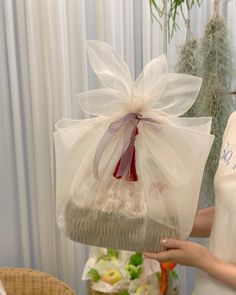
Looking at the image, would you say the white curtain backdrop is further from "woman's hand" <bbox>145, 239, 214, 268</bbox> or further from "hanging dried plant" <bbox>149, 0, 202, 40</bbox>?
"woman's hand" <bbox>145, 239, 214, 268</bbox>

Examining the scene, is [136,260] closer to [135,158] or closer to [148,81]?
[135,158]

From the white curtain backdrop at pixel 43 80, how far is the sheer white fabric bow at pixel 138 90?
2.32ft

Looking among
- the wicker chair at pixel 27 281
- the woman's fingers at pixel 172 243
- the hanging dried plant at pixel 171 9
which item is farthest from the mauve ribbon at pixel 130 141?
the wicker chair at pixel 27 281

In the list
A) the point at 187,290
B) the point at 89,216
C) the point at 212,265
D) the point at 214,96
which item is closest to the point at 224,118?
the point at 214,96

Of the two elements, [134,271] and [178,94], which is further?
[134,271]

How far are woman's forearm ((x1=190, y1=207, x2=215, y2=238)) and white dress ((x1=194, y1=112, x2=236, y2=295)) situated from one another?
122 mm

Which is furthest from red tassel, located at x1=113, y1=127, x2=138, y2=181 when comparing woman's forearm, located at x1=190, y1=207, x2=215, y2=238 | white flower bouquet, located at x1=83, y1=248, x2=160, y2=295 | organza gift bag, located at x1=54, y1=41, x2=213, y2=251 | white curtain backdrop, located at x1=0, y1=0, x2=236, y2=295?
white curtain backdrop, located at x1=0, y1=0, x2=236, y2=295

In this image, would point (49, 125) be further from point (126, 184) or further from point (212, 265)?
point (212, 265)

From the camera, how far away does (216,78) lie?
1.29 meters

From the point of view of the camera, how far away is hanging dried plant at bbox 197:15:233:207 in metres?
1.26

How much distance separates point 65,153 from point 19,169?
756 mm

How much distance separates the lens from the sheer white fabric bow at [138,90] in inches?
30.9

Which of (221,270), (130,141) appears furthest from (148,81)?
(221,270)

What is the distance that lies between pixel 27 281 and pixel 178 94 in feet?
3.69
